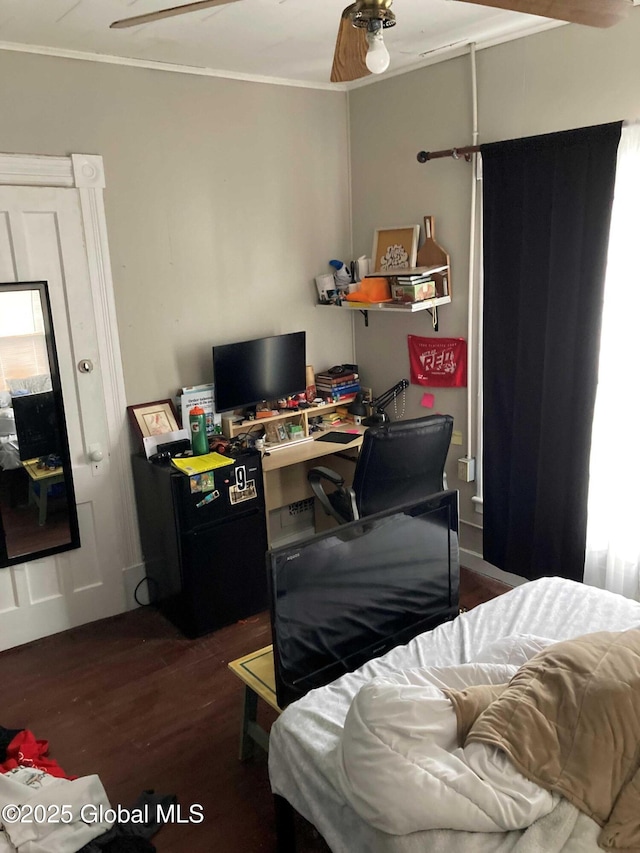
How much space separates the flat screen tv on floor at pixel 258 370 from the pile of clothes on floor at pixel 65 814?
1.79 meters

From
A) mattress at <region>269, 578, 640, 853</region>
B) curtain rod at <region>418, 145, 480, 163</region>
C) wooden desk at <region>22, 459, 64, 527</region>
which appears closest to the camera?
mattress at <region>269, 578, 640, 853</region>

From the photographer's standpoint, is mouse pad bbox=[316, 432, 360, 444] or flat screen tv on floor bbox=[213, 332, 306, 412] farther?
mouse pad bbox=[316, 432, 360, 444]

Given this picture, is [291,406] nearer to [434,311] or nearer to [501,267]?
[434,311]

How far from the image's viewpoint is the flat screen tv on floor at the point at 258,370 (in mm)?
3459

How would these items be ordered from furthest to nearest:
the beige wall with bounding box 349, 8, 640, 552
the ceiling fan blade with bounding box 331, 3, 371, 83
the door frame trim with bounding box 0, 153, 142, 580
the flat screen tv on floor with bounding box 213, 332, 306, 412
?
the flat screen tv on floor with bounding box 213, 332, 306, 412 → the door frame trim with bounding box 0, 153, 142, 580 → the beige wall with bounding box 349, 8, 640, 552 → the ceiling fan blade with bounding box 331, 3, 371, 83

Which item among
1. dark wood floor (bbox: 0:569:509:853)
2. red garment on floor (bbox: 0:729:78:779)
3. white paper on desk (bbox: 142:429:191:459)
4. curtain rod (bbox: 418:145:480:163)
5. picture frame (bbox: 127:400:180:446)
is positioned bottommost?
dark wood floor (bbox: 0:569:509:853)

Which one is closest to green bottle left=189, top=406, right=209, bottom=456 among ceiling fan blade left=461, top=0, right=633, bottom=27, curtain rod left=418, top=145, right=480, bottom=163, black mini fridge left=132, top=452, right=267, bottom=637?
black mini fridge left=132, top=452, right=267, bottom=637

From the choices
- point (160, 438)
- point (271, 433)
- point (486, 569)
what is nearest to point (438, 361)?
point (271, 433)

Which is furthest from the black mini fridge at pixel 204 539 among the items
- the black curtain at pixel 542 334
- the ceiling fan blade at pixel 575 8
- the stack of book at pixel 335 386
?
the ceiling fan blade at pixel 575 8

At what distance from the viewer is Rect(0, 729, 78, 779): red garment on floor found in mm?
2348

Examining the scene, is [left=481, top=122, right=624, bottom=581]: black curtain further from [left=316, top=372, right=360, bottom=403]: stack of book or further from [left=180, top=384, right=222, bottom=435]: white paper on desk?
[left=180, top=384, right=222, bottom=435]: white paper on desk

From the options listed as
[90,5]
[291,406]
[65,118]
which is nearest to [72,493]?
[291,406]

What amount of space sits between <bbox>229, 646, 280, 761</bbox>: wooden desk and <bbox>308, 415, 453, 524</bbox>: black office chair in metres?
0.93

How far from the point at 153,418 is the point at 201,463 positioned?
0.40m
